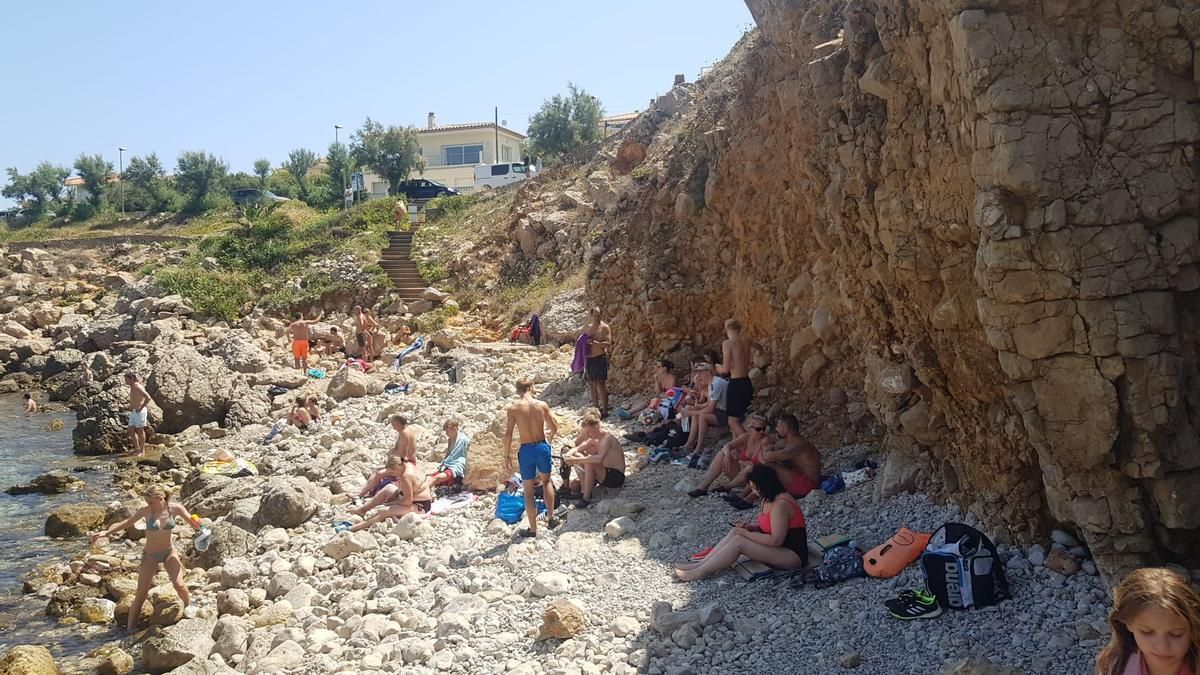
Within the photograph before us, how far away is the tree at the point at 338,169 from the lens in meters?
49.8

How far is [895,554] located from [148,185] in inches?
2345

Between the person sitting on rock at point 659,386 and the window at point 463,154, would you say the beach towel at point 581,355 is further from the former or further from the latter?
the window at point 463,154

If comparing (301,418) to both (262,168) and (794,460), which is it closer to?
(794,460)

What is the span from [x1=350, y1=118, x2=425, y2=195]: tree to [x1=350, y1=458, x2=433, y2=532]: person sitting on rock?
3782cm

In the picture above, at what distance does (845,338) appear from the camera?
37.9ft

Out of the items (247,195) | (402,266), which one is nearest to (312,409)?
(402,266)

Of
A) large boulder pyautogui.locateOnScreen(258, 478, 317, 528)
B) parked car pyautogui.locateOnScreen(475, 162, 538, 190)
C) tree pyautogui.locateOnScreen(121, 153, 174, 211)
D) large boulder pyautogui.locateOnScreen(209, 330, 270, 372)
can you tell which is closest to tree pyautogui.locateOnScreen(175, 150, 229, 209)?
tree pyautogui.locateOnScreen(121, 153, 174, 211)

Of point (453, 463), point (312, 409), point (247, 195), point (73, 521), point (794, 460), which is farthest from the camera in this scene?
point (247, 195)

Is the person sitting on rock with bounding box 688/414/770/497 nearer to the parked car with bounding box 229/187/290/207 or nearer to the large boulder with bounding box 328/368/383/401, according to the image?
the large boulder with bounding box 328/368/383/401

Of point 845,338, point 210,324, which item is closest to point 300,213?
point 210,324

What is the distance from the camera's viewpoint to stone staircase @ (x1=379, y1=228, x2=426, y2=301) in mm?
30938

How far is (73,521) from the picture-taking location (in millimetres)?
13750

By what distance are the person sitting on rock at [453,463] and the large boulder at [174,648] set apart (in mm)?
3670

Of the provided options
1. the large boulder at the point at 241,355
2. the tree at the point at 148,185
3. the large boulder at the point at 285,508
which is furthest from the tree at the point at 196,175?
the large boulder at the point at 285,508
